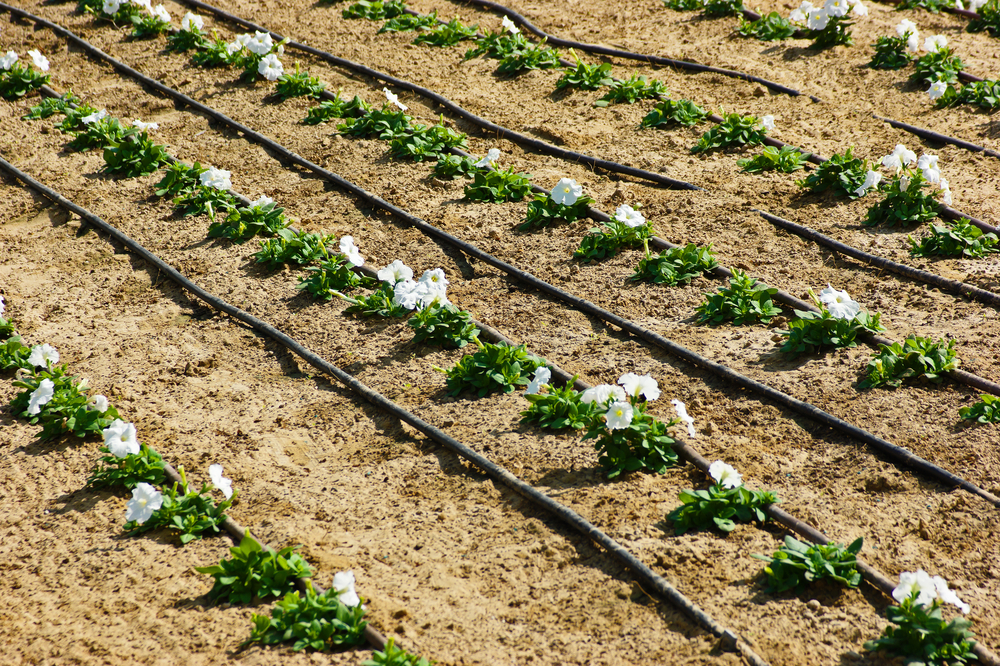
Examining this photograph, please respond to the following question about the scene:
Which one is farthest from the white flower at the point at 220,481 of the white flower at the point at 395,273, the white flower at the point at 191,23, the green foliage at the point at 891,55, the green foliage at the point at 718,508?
the green foliage at the point at 891,55

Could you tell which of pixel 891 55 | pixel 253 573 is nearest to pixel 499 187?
pixel 253 573

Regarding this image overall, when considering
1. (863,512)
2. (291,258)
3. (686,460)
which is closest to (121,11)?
(291,258)

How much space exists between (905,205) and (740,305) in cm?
145

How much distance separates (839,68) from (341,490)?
217 inches

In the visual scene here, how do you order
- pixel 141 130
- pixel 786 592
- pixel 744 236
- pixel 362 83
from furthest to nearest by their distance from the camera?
pixel 362 83, pixel 141 130, pixel 744 236, pixel 786 592

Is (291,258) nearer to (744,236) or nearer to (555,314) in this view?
(555,314)

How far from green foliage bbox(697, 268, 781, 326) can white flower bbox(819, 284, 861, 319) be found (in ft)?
1.16

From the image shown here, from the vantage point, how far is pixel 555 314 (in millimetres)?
4523

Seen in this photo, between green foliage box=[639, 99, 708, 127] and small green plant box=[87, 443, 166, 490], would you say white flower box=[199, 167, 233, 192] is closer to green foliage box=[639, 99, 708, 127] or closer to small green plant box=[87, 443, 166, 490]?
small green plant box=[87, 443, 166, 490]

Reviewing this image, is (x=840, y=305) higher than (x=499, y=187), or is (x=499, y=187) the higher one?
(x=840, y=305)

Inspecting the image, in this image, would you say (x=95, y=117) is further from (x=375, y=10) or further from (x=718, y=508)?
(x=718, y=508)

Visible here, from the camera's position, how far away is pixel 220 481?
3346 millimetres

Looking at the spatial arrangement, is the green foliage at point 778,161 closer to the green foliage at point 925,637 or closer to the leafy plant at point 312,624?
the green foliage at point 925,637

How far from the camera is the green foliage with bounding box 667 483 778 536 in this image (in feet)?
10.5
